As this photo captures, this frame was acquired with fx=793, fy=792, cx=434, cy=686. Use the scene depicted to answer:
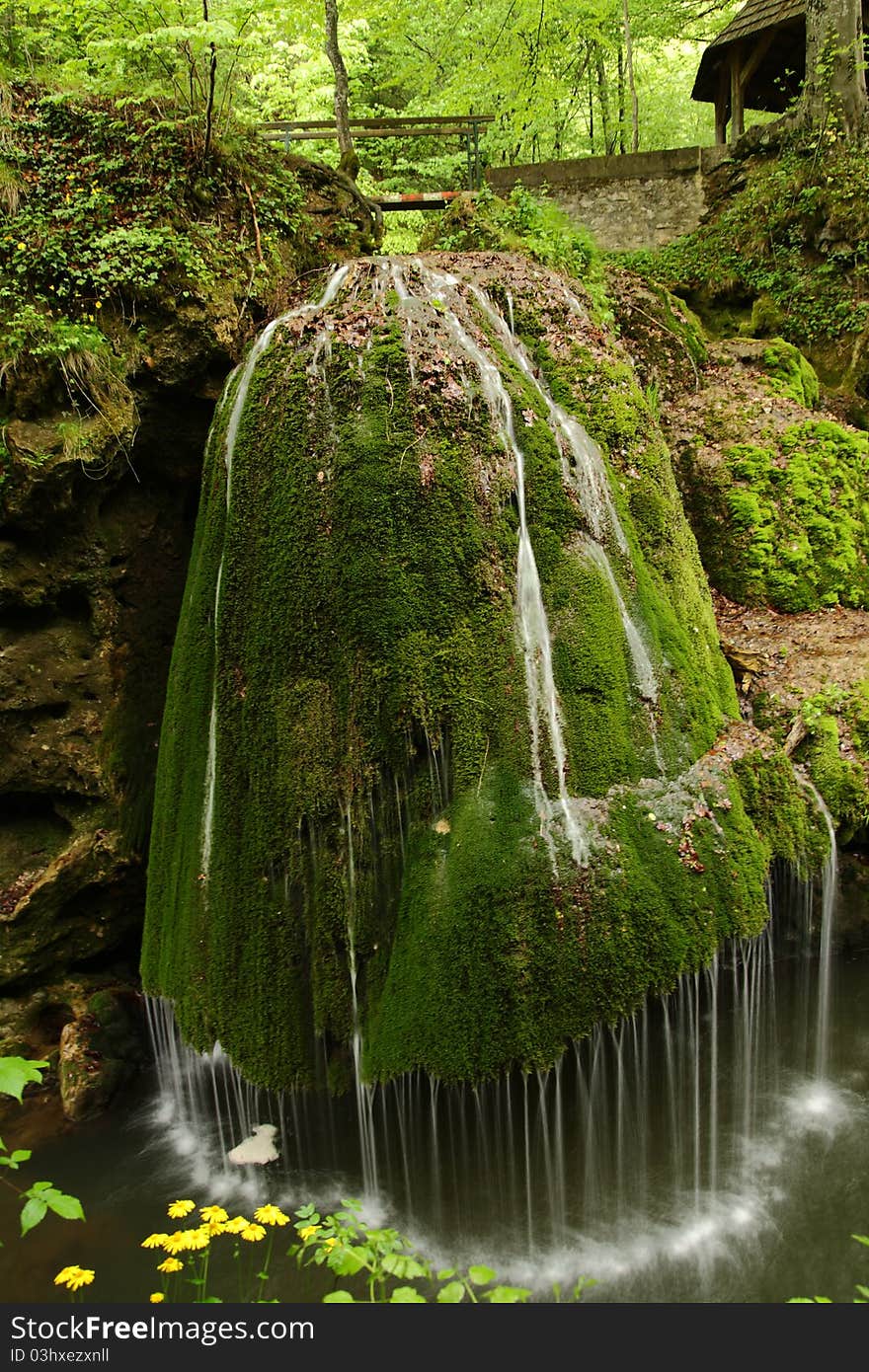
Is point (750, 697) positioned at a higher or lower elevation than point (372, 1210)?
higher

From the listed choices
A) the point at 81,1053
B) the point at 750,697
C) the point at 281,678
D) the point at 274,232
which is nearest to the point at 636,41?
the point at 274,232

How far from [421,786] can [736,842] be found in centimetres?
181

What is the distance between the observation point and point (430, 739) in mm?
4289

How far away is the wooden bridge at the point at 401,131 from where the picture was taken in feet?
33.4

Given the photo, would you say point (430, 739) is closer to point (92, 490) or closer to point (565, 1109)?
point (565, 1109)

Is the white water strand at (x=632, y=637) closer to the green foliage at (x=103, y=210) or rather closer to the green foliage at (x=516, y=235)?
the green foliage at (x=516, y=235)

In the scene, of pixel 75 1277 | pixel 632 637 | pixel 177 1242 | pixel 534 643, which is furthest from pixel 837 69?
pixel 75 1277

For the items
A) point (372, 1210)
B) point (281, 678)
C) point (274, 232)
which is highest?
point (274, 232)

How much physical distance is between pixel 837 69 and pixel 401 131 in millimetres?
5358

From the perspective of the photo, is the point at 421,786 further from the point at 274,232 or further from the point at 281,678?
the point at 274,232

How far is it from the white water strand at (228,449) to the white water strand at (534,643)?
2.48 ft

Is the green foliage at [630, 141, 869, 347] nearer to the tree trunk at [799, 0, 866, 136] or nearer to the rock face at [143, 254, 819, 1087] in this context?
the tree trunk at [799, 0, 866, 136]

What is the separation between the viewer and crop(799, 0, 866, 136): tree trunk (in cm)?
912

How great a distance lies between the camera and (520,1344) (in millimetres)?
2482
